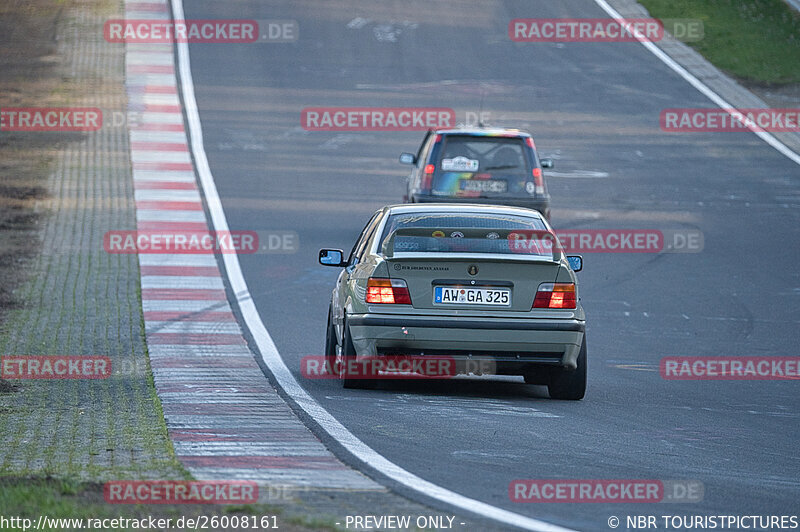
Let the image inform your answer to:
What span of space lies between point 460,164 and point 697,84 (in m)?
17.4

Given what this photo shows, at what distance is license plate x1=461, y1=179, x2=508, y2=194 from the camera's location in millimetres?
17812

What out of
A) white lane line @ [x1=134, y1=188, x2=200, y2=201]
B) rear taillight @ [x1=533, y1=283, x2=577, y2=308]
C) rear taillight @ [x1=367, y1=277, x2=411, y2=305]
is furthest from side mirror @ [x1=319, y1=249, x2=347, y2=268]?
white lane line @ [x1=134, y1=188, x2=200, y2=201]

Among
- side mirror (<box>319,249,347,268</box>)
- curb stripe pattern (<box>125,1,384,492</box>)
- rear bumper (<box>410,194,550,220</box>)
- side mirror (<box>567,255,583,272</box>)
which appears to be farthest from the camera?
rear bumper (<box>410,194,550,220</box>)

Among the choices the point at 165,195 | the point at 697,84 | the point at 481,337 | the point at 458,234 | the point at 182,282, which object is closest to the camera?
the point at 481,337

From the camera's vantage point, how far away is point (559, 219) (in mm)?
22078

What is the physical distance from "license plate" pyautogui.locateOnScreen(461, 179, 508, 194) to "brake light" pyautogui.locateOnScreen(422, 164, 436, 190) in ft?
1.45

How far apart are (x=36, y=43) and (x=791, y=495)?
110 feet

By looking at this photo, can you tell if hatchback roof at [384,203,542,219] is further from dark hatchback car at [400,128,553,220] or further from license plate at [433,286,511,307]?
dark hatchback car at [400,128,553,220]

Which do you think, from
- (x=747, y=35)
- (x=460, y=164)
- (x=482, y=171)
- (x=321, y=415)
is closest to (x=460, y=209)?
(x=321, y=415)

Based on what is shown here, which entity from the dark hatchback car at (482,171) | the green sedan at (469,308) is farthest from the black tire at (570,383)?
the dark hatchback car at (482,171)

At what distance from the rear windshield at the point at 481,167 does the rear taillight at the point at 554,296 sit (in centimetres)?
783

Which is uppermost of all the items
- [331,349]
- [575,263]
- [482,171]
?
[575,263]

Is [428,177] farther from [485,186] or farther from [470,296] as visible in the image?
[470,296]

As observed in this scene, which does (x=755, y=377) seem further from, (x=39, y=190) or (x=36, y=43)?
(x=36, y=43)
